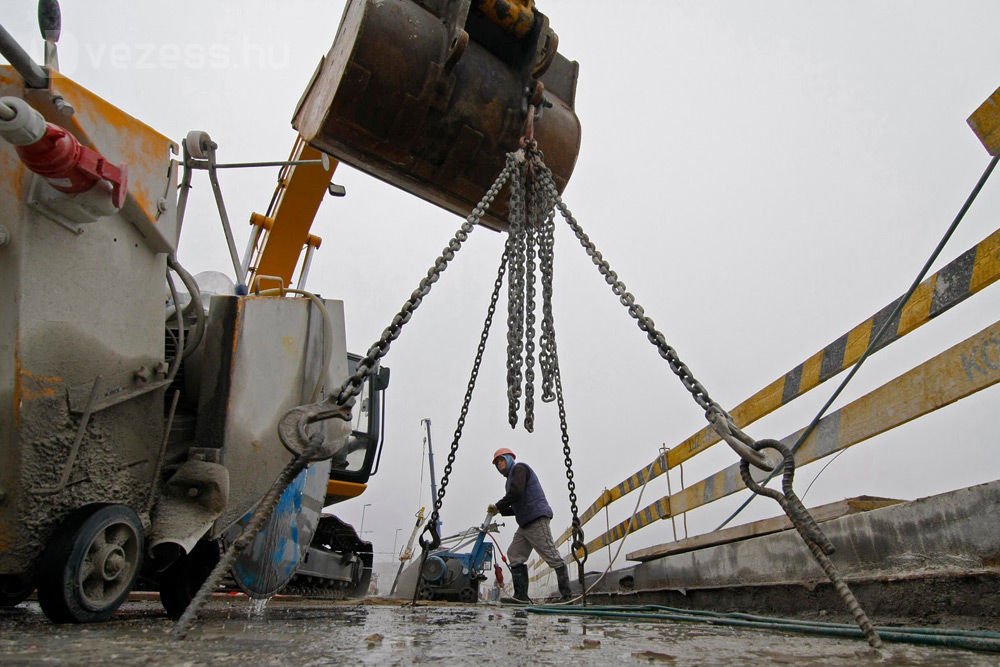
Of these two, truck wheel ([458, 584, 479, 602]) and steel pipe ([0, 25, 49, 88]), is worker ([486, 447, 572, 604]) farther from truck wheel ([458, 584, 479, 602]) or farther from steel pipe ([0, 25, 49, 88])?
steel pipe ([0, 25, 49, 88])

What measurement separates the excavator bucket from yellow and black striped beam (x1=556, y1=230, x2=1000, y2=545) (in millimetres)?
1946

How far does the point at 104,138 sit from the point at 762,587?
12.4 feet

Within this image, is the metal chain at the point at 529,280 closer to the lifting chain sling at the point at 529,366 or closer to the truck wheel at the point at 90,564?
the lifting chain sling at the point at 529,366

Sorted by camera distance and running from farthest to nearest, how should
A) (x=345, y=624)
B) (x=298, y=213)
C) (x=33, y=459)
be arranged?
(x=298, y=213), (x=345, y=624), (x=33, y=459)

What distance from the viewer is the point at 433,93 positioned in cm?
307

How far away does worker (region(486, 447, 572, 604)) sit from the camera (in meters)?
6.31

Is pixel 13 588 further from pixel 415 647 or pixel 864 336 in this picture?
pixel 864 336

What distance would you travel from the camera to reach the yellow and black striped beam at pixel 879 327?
215 centimetres

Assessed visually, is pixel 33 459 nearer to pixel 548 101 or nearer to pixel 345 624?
pixel 345 624

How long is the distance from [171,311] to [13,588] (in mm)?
1228

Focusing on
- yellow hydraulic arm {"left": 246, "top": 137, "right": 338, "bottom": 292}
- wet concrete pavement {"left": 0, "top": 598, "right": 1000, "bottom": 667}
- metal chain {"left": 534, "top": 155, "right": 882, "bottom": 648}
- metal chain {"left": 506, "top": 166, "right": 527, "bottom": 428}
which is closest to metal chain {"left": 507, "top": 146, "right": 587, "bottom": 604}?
metal chain {"left": 506, "top": 166, "right": 527, "bottom": 428}

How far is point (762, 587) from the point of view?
327 centimetres

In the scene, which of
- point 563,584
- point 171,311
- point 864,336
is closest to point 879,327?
point 864,336

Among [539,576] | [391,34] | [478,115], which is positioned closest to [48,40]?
[391,34]
